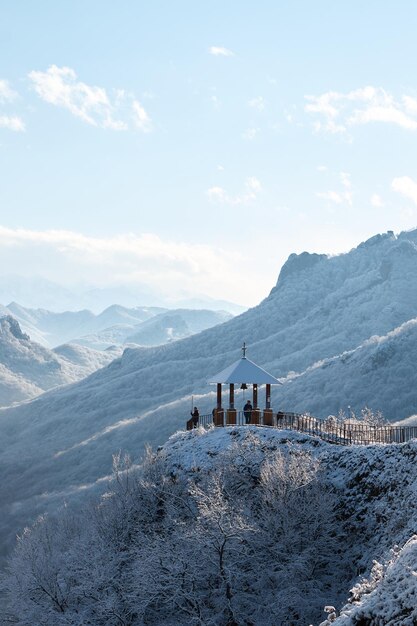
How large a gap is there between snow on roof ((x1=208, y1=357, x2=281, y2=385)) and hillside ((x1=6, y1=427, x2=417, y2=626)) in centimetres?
322

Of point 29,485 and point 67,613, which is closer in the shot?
point 67,613

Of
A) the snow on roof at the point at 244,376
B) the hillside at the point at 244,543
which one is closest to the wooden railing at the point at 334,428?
the hillside at the point at 244,543

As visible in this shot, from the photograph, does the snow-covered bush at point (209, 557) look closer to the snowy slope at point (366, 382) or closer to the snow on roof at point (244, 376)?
the snow on roof at point (244, 376)

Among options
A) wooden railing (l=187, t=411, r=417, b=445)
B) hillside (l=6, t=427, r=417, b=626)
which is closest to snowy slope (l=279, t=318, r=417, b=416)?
wooden railing (l=187, t=411, r=417, b=445)

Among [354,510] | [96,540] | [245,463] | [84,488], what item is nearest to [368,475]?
[354,510]

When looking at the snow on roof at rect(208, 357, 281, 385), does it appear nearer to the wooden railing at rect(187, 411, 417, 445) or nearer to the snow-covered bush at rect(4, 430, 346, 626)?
the wooden railing at rect(187, 411, 417, 445)

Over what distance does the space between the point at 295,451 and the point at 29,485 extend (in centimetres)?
13127

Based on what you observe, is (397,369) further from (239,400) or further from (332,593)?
(332,593)

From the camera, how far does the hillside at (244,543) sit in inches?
1336

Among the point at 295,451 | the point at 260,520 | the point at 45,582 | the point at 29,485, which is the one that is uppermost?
the point at 295,451

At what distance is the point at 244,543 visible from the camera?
117 feet

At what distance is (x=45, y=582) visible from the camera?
4200cm

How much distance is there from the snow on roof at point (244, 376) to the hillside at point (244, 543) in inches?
127

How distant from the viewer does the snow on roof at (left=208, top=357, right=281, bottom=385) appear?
151 ft
